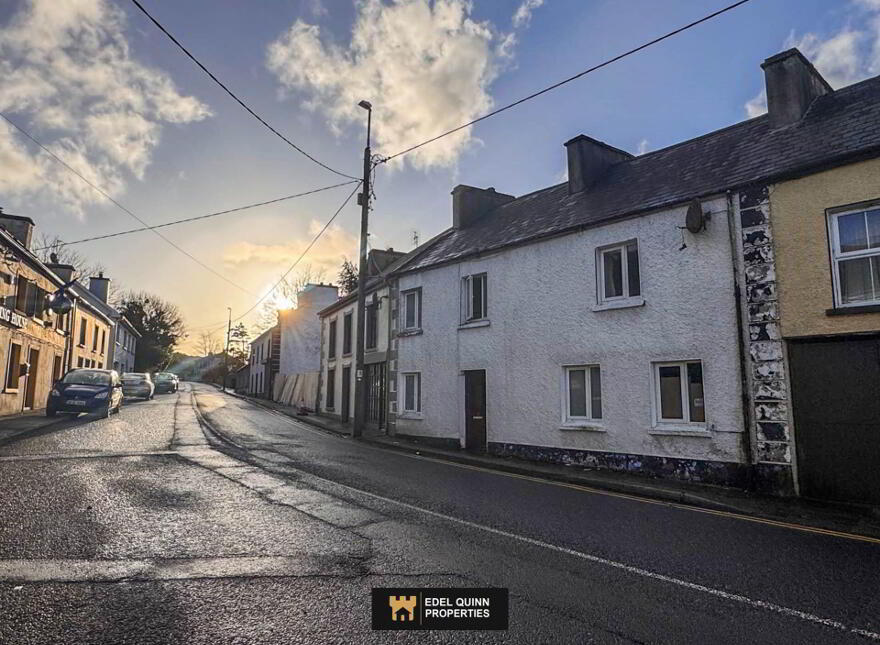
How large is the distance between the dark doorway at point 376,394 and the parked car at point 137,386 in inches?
679

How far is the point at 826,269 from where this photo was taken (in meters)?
8.86

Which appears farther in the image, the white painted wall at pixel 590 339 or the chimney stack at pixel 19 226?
the chimney stack at pixel 19 226

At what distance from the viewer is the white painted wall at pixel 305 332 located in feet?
133

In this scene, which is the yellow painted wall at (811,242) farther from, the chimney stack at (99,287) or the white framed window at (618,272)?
the chimney stack at (99,287)

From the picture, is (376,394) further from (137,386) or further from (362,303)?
(137,386)

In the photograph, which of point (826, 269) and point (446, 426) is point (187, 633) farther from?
point (446, 426)

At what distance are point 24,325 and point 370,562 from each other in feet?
72.5

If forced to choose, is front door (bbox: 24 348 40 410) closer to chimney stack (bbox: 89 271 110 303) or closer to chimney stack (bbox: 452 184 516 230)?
chimney stack (bbox: 452 184 516 230)

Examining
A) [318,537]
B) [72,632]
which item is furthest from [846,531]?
[72,632]

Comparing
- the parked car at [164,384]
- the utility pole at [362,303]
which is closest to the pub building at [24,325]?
the utility pole at [362,303]

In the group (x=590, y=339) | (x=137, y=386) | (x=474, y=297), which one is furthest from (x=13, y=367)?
(x=590, y=339)

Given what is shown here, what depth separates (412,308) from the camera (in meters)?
18.5

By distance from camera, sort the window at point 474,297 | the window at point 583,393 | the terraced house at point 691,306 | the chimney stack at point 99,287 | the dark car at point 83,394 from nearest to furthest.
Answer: the terraced house at point 691,306
the window at point 583,393
the window at point 474,297
the dark car at point 83,394
the chimney stack at point 99,287

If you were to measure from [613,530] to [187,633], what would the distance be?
4.88 metres
